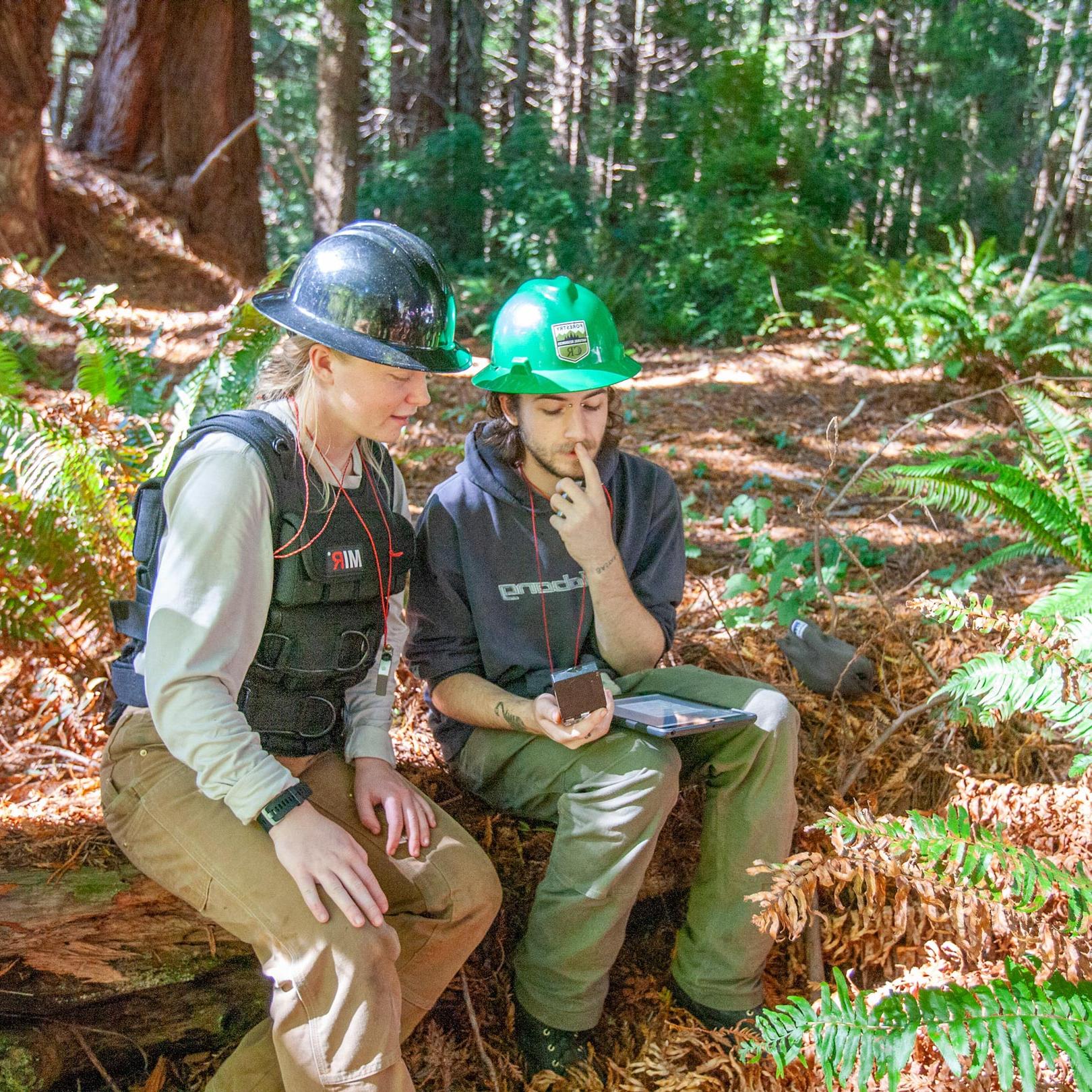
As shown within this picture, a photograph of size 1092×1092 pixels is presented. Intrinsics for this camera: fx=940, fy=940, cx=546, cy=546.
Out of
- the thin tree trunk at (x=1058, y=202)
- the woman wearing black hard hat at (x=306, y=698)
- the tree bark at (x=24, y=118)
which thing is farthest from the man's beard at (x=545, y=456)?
the thin tree trunk at (x=1058, y=202)

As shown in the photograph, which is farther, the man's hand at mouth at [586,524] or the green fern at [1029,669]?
the man's hand at mouth at [586,524]

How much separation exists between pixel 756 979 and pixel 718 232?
9211mm

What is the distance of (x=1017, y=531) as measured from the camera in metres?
5.08

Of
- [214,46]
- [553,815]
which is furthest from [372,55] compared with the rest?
[553,815]

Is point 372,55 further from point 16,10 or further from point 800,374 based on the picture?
point 800,374

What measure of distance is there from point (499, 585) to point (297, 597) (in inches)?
27.8

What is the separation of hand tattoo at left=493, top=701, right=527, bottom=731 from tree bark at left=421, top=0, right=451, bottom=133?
13892 millimetres

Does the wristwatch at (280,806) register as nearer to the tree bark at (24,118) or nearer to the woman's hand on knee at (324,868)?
the woman's hand on knee at (324,868)

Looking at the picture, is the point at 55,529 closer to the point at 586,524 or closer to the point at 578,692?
the point at 586,524

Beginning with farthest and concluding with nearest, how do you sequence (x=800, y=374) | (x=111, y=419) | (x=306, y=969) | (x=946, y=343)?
1. (x=800, y=374)
2. (x=946, y=343)
3. (x=111, y=419)
4. (x=306, y=969)

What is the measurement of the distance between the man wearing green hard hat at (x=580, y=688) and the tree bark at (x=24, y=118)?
20.6 feet

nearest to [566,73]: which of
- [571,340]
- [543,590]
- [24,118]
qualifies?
[24,118]

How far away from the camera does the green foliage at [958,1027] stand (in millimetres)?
1844

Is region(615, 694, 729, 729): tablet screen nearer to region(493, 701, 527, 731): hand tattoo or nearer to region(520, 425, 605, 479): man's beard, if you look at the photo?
region(493, 701, 527, 731): hand tattoo
